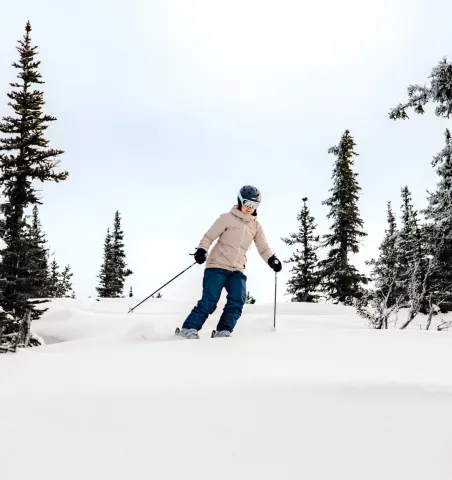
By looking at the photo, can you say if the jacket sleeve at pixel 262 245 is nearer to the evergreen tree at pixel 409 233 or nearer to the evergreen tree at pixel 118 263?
the evergreen tree at pixel 409 233

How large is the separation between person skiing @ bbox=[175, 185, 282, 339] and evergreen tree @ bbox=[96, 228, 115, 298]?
111ft

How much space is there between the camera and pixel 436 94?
10.8m

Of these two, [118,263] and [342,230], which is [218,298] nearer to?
[342,230]

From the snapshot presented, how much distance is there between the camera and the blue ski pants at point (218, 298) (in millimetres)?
5449

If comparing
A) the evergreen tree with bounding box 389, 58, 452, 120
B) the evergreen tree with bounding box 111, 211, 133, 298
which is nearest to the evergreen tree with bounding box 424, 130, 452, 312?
the evergreen tree with bounding box 389, 58, 452, 120

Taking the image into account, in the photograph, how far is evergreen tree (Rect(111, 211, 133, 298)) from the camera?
38188mm

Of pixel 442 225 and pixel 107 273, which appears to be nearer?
pixel 442 225

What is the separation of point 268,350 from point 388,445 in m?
1.93

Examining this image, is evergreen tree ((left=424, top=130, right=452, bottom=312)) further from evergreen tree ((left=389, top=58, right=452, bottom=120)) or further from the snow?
the snow

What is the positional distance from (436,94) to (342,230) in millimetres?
13960

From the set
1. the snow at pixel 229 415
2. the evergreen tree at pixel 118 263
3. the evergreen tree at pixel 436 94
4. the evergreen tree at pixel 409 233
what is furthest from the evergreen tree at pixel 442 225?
the evergreen tree at pixel 118 263

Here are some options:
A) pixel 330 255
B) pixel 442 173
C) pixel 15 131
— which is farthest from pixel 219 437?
pixel 330 255

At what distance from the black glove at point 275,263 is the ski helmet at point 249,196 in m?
0.85

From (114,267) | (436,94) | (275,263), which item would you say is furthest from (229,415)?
(114,267)
